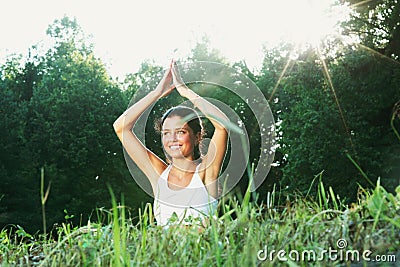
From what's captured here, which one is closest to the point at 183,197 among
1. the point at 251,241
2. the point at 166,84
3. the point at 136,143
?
the point at 136,143

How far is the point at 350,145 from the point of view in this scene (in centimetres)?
1645

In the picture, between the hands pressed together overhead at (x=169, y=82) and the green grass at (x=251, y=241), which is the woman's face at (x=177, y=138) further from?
the green grass at (x=251, y=241)

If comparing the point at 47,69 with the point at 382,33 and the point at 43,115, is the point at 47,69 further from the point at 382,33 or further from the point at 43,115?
the point at 382,33

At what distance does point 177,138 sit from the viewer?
3814 millimetres

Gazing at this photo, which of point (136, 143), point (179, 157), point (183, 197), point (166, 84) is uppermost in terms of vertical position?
point (166, 84)

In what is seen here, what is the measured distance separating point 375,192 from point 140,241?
2.64 ft

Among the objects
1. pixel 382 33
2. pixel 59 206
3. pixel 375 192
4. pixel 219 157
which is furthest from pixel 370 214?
pixel 59 206

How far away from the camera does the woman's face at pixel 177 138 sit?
12.4 feet

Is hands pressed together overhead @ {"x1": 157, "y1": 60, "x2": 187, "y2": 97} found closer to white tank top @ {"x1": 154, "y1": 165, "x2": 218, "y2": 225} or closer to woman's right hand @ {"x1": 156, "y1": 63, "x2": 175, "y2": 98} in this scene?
woman's right hand @ {"x1": 156, "y1": 63, "x2": 175, "y2": 98}

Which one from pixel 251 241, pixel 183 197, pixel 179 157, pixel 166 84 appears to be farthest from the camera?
pixel 179 157

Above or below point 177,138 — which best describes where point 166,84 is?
above

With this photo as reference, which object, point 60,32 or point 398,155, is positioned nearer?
point 398,155

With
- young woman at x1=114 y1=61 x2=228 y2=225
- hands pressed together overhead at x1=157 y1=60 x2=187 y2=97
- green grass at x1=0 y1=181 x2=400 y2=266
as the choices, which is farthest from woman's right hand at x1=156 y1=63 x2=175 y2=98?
green grass at x1=0 y1=181 x2=400 y2=266

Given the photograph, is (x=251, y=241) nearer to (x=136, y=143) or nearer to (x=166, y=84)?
(x=166, y=84)
